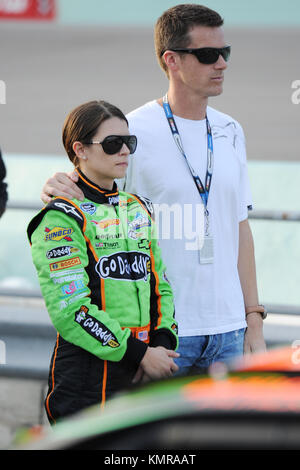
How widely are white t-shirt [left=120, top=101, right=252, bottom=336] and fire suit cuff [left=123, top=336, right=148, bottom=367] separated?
0.41 m

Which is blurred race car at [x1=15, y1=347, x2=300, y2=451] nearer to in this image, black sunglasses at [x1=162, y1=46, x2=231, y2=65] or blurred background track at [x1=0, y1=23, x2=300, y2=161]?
black sunglasses at [x1=162, y1=46, x2=231, y2=65]

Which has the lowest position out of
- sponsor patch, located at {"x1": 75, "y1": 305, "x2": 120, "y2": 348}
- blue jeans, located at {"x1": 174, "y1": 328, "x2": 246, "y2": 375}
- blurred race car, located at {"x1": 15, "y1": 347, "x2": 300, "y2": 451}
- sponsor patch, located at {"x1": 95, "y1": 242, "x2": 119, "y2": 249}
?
blurred race car, located at {"x1": 15, "y1": 347, "x2": 300, "y2": 451}

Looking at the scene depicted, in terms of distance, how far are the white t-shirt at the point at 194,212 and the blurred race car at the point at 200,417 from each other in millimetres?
1260

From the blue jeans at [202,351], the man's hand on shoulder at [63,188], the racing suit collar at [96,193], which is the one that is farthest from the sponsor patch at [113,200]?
the blue jeans at [202,351]

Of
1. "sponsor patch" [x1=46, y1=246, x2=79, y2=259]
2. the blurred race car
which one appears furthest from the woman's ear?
the blurred race car

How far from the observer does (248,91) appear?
15859 mm

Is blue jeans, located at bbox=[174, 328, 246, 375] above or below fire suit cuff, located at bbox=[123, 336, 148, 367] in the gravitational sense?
above

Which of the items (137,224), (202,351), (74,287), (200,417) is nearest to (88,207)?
(137,224)

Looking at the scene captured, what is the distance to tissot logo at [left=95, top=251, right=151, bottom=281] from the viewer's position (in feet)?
8.86

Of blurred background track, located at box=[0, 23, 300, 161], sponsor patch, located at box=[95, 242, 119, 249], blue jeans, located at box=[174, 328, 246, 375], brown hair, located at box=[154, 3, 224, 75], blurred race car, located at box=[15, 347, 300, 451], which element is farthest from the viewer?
blurred background track, located at box=[0, 23, 300, 161]

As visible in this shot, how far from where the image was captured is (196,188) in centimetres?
306

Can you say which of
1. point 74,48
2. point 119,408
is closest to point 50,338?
point 119,408

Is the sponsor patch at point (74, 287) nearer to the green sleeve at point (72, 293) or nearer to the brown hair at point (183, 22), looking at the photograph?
the green sleeve at point (72, 293)

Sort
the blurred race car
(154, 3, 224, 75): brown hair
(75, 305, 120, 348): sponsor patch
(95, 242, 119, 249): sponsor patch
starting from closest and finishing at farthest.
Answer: the blurred race car, (75, 305, 120, 348): sponsor patch, (95, 242, 119, 249): sponsor patch, (154, 3, 224, 75): brown hair
